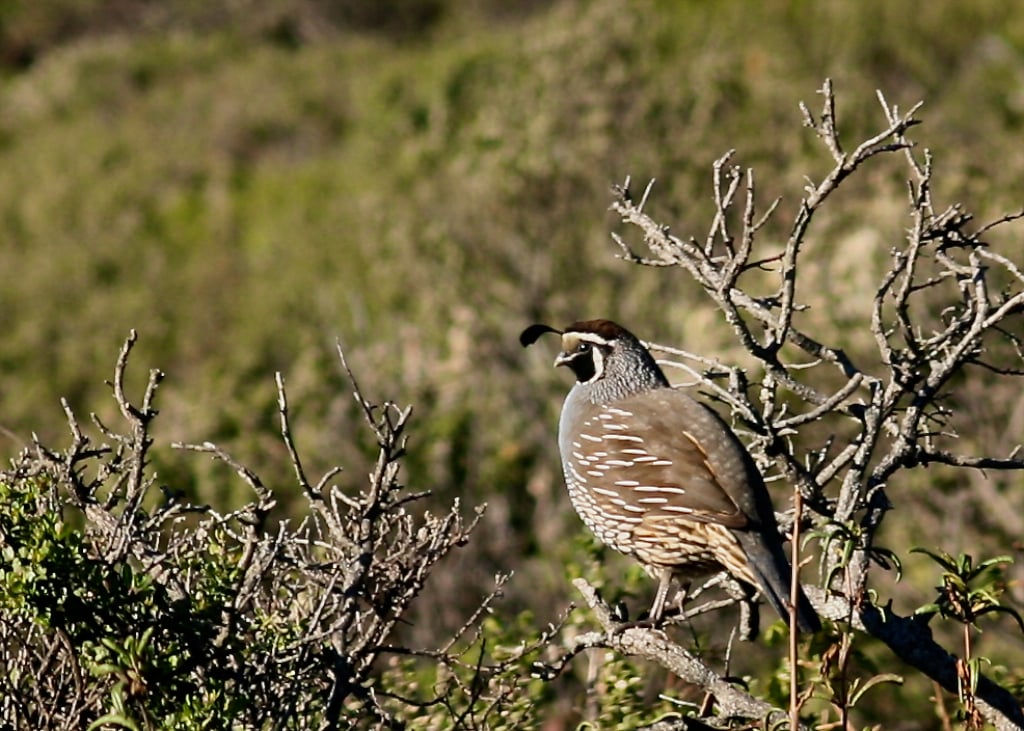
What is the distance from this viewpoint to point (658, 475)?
448 centimetres

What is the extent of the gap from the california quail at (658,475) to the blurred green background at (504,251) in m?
0.79

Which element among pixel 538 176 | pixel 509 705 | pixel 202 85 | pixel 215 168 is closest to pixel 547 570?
pixel 538 176

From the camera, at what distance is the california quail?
13.5 ft

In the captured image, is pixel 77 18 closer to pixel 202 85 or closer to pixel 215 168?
pixel 202 85

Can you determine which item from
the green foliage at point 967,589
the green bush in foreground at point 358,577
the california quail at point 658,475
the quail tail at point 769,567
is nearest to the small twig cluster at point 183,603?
the green bush in foreground at point 358,577

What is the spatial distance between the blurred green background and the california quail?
79cm

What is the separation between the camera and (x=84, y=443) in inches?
132

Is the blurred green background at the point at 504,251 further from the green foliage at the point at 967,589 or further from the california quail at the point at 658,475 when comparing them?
the green foliage at the point at 967,589

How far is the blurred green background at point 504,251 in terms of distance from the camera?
975cm

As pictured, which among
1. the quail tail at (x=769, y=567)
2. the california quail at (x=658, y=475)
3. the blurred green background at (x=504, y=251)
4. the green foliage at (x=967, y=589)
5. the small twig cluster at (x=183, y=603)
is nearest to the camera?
the small twig cluster at (x=183, y=603)

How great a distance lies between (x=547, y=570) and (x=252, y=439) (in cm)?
183

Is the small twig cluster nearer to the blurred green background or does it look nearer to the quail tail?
the blurred green background

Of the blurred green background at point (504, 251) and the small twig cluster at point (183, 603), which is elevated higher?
the blurred green background at point (504, 251)

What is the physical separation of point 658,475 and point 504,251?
8285 mm
